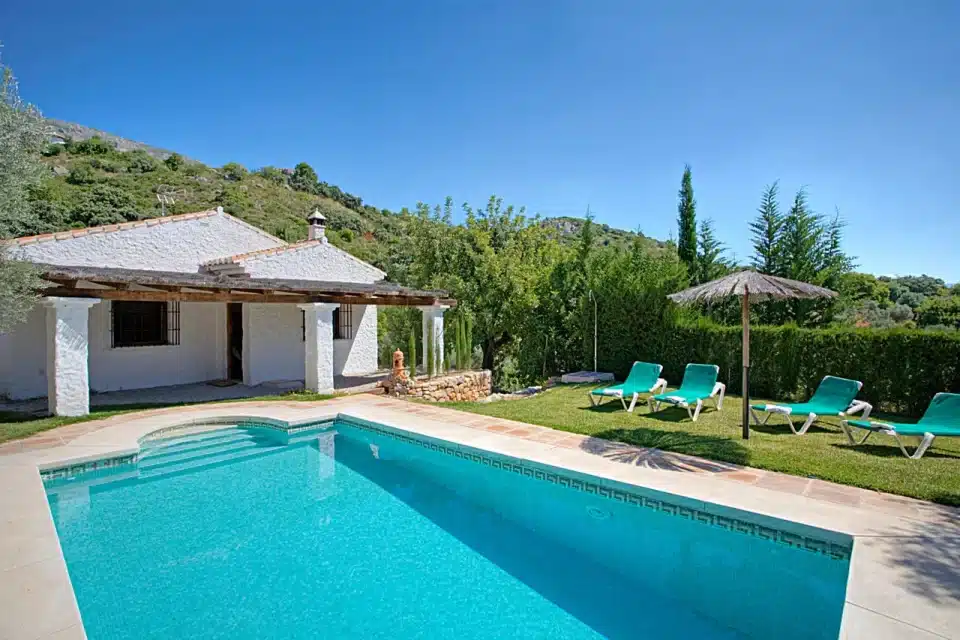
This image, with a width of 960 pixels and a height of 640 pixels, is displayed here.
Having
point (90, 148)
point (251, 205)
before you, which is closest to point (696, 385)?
point (251, 205)

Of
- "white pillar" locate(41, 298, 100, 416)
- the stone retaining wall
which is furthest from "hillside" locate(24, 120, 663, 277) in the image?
"white pillar" locate(41, 298, 100, 416)

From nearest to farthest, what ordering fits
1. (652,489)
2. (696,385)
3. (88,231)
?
(652,489) → (696,385) → (88,231)

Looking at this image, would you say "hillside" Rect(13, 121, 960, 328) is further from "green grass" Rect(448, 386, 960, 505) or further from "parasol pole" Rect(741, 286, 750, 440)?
"parasol pole" Rect(741, 286, 750, 440)

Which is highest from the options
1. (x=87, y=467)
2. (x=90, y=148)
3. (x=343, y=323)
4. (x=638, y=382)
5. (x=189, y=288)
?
(x=90, y=148)

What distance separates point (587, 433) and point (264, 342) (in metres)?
11.3

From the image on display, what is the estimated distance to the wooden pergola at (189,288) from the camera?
32.8 ft

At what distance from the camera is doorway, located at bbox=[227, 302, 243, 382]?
53.7 ft

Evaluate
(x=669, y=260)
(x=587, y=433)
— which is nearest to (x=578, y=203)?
(x=669, y=260)

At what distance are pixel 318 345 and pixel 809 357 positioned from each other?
492 inches

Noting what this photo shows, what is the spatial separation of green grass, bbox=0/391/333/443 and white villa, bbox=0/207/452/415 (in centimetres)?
38

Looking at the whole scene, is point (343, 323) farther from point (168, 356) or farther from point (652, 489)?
point (652, 489)

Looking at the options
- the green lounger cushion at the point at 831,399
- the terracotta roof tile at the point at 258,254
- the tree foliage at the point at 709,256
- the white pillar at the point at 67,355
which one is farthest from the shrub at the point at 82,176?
the green lounger cushion at the point at 831,399

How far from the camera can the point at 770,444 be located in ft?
26.7

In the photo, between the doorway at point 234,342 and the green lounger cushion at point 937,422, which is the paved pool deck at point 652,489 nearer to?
the green lounger cushion at point 937,422
